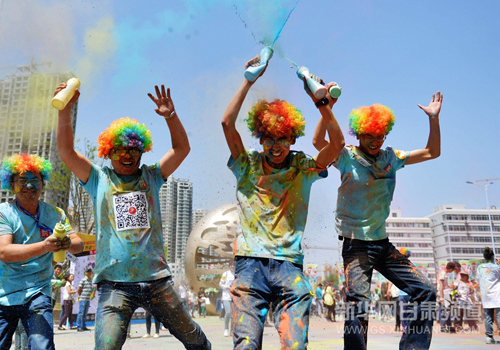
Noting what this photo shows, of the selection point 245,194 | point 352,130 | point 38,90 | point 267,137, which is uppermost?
point 38,90

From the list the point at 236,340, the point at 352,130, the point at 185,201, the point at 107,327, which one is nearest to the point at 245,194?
the point at 236,340

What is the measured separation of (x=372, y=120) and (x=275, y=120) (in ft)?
4.88

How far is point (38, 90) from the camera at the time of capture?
28.3ft

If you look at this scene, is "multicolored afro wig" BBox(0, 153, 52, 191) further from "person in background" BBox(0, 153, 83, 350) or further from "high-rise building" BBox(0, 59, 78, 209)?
"high-rise building" BBox(0, 59, 78, 209)

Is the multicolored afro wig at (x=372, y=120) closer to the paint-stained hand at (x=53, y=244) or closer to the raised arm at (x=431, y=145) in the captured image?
the raised arm at (x=431, y=145)

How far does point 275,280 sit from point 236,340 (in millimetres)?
510

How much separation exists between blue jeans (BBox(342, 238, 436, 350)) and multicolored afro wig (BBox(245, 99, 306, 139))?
1459mm

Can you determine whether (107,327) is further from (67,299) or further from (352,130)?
(67,299)

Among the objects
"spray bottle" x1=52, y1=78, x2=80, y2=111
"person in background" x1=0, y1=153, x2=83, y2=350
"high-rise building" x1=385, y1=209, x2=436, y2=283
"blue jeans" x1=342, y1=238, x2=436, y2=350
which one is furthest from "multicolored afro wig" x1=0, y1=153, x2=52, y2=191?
"high-rise building" x1=385, y1=209, x2=436, y2=283

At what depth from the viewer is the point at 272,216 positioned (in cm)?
350

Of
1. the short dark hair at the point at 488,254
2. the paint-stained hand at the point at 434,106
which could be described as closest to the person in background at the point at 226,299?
the short dark hair at the point at 488,254

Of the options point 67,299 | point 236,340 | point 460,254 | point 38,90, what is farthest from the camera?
point 460,254

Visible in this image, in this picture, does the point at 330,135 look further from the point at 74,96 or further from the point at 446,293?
the point at 446,293

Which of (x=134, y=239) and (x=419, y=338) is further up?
(x=134, y=239)
